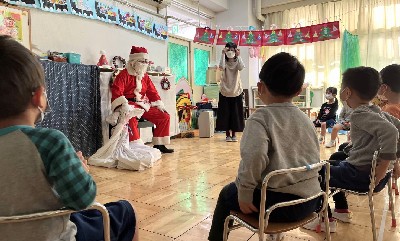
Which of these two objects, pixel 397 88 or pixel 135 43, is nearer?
pixel 397 88

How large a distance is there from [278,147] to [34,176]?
0.67 metres

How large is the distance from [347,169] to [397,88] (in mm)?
805

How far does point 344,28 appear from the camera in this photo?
6461 mm

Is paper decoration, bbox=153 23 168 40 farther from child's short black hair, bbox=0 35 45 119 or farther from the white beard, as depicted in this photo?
child's short black hair, bbox=0 35 45 119

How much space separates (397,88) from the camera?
1.89 m

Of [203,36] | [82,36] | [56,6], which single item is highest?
[203,36]

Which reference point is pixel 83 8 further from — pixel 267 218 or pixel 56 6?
pixel 267 218

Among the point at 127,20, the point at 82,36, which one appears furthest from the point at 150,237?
the point at 127,20

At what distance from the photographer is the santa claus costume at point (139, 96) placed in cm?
343

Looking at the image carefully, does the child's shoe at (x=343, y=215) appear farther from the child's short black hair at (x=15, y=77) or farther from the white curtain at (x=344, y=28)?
the white curtain at (x=344, y=28)

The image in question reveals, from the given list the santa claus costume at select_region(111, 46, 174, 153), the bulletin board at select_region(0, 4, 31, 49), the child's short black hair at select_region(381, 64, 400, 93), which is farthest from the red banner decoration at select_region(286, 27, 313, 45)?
the bulletin board at select_region(0, 4, 31, 49)

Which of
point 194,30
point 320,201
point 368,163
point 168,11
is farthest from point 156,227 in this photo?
point 194,30

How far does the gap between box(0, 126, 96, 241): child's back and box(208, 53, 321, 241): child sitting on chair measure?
493mm

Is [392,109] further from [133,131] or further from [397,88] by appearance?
[133,131]
